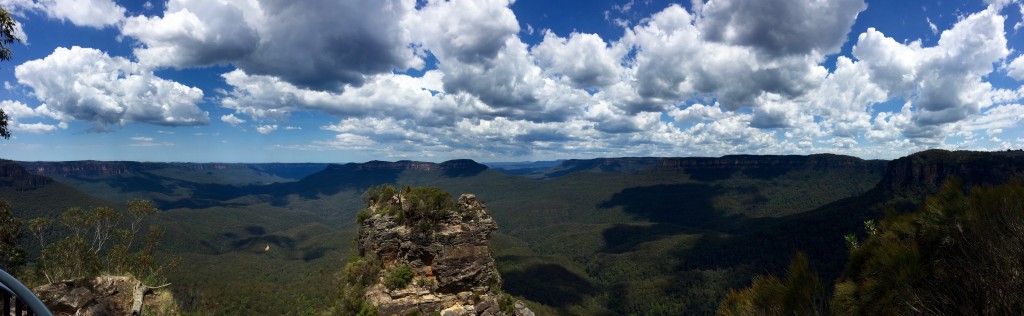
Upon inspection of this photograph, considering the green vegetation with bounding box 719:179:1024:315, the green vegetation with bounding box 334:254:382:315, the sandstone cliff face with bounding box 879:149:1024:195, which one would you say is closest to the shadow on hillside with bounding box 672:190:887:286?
the sandstone cliff face with bounding box 879:149:1024:195

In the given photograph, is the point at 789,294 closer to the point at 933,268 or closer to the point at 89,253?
the point at 933,268

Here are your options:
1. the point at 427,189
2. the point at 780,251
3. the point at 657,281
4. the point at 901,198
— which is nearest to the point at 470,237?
the point at 427,189

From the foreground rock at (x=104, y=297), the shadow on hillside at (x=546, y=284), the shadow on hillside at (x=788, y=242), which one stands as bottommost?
the shadow on hillside at (x=546, y=284)

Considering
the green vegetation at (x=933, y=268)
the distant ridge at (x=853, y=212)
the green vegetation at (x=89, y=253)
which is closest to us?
the green vegetation at (x=933, y=268)

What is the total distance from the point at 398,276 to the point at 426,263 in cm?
196

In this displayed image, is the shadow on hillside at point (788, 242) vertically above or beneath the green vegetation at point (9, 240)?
beneath

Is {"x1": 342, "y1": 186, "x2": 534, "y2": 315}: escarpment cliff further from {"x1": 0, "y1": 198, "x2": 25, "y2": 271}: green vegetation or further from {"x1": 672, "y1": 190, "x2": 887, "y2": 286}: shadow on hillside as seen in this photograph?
{"x1": 672, "y1": 190, "x2": 887, "y2": 286}: shadow on hillside

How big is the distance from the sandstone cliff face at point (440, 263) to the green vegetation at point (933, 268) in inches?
724

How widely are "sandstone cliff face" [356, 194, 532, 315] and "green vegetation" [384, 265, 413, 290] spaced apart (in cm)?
13

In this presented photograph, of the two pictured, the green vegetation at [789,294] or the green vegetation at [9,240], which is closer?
the green vegetation at [789,294]

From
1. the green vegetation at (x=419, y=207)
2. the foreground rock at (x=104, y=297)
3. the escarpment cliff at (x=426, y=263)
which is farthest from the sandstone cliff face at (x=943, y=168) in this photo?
the foreground rock at (x=104, y=297)

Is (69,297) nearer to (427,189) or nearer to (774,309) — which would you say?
(427,189)

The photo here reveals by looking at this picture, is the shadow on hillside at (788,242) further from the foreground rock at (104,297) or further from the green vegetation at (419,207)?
the foreground rock at (104,297)

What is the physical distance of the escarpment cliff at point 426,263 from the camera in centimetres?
2511
